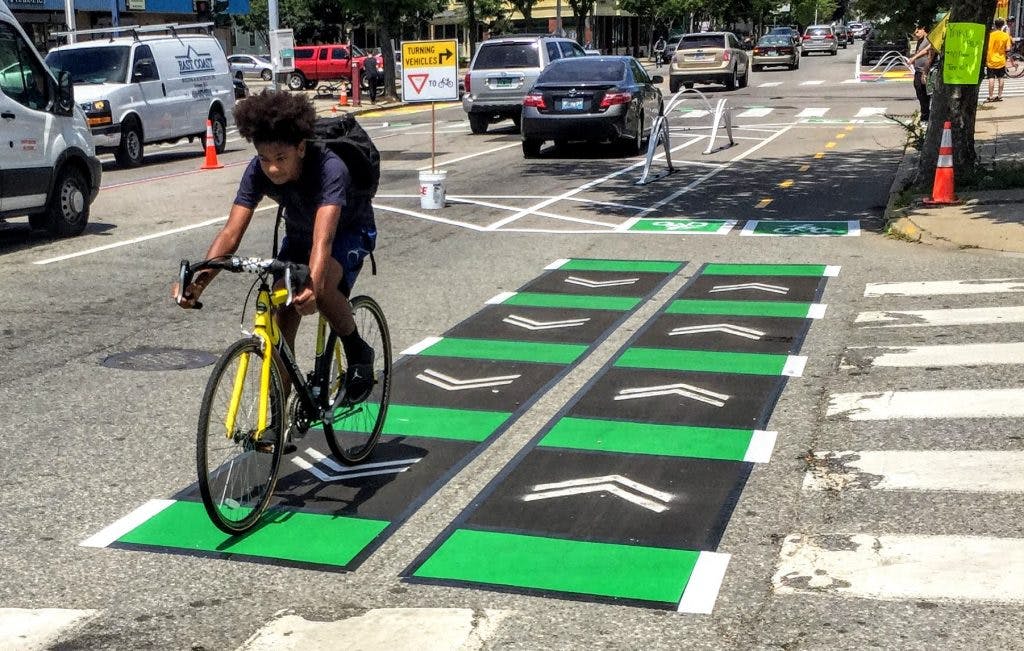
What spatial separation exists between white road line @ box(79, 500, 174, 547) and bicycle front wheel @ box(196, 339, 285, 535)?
0.53m

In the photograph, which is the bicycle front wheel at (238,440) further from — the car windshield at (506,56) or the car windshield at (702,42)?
the car windshield at (702,42)

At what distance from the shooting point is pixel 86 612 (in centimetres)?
461

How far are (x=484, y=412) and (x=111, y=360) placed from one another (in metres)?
2.79

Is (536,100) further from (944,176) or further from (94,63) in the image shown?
(944,176)

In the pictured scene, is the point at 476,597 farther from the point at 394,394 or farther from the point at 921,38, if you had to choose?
the point at 921,38

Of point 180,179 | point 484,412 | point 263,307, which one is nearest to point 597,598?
point 263,307

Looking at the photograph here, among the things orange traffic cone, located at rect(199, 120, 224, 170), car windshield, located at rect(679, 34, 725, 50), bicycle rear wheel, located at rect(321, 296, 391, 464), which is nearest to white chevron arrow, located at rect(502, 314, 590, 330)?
bicycle rear wheel, located at rect(321, 296, 391, 464)

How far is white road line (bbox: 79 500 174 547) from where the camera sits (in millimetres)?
5312

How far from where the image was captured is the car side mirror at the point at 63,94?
14.0 metres

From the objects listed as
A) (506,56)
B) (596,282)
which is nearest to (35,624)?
(596,282)

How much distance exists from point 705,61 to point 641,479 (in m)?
38.1

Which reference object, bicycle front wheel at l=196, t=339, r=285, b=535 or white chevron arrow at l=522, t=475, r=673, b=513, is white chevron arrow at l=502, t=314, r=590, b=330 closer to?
white chevron arrow at l=522, t=475, r=673, b=513

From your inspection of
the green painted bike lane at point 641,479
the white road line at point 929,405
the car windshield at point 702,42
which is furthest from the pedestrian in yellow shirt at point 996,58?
the white road line at point 929,405

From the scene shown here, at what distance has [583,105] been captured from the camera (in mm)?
21203
